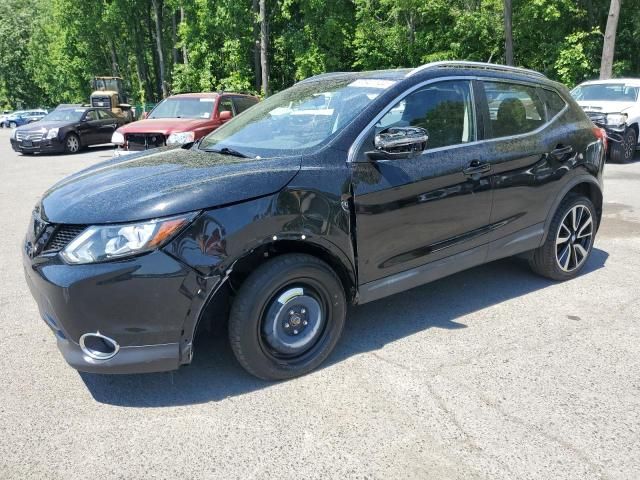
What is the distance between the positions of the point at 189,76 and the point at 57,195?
29030 millimetres

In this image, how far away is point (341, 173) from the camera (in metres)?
3.20

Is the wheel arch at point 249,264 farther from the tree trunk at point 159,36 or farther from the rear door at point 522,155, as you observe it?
the tree trunk at point 159,36

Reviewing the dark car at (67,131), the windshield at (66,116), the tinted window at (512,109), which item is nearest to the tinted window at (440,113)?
the tinted window at (512,109)

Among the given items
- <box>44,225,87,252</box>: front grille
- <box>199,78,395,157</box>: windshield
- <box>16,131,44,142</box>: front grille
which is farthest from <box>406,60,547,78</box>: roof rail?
<box>16,131,44,142</box>: front grille

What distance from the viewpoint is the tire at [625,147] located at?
12.1m

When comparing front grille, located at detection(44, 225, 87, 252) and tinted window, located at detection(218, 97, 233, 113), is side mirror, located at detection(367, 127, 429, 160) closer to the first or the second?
front grille, located at detection(44, 225, 87, 252)

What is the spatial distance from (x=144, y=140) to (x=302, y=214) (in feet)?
28.9

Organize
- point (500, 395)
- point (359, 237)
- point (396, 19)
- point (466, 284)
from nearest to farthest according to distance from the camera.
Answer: point (500, 395) < point (359, 237) < point (466, 284) < point (396, 19)

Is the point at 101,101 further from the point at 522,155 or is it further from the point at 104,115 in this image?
the point at 522,155

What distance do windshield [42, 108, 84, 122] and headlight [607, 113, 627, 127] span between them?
15157 millimetres

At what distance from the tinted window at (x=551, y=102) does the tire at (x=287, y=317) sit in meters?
2.51

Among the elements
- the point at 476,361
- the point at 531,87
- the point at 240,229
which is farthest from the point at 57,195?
the point at 531,87

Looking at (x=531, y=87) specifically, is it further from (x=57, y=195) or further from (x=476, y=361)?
(x=57, y=195)

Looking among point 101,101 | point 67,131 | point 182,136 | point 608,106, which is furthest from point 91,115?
point 608,106
